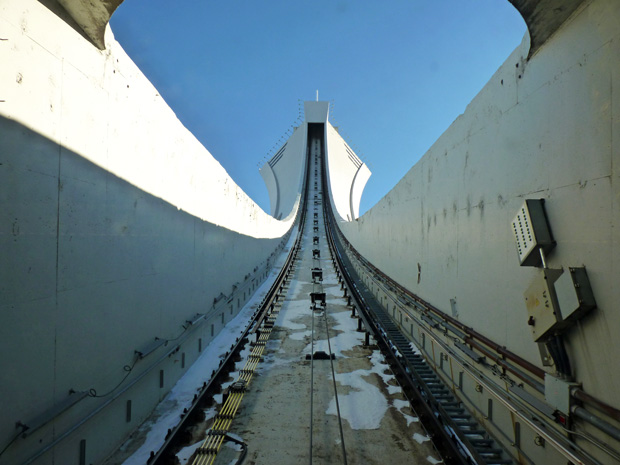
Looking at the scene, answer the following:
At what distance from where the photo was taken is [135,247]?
11.2 ft

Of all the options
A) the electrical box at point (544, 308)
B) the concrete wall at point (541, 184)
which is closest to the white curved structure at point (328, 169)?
the concrete wall at point (541, 184)

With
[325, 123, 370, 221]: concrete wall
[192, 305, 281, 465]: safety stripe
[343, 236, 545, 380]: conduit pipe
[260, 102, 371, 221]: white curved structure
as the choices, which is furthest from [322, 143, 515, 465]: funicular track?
[260, 102, 371, 221]: white curved structure

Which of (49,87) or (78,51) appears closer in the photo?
(49,87)

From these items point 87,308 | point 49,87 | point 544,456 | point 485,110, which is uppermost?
point 485,110

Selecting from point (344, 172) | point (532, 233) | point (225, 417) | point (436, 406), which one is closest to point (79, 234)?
point (225, 417)

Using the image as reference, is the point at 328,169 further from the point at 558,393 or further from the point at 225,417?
the point at 558,393

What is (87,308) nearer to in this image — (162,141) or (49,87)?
(49,87)

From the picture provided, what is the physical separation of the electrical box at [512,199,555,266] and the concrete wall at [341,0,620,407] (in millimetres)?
58

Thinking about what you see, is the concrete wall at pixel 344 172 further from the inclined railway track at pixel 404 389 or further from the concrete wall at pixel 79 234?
the concrete wall at pixel 79 234

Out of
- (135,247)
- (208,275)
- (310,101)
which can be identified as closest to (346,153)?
(310,101)

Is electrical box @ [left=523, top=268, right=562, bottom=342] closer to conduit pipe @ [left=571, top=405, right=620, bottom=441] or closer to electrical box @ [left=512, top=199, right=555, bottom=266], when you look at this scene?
electrical box @ [left=512, top=199, right=555, bottom=266]

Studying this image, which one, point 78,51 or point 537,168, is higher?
point 78,51

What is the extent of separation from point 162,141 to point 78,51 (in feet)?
4.99

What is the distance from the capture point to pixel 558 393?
7.03ft
